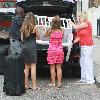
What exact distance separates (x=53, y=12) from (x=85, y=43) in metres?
1.64

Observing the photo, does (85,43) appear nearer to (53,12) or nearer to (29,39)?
(29,39)

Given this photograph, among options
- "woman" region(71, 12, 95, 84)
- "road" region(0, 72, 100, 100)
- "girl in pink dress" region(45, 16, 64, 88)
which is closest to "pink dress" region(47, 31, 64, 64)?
"girl in pink dress" region(45, 16, 64, 88)

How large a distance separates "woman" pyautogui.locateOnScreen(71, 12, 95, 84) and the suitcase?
6.26 ft

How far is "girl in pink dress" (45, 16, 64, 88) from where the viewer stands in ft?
35.4

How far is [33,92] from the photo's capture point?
1023cm

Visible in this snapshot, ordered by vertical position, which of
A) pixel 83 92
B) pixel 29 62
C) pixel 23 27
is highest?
pixel 23 27

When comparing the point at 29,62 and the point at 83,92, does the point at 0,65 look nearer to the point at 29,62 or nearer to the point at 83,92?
the point at 29,62

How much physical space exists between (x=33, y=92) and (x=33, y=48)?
1.00 m

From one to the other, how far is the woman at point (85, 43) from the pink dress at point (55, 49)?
0.54 meters

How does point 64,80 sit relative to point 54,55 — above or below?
below

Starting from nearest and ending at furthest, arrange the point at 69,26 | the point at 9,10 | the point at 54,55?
the point at 54,55, the point at 69,26, the point at 9,10

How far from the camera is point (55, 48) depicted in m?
10.8

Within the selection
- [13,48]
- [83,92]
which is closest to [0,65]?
[13,48]

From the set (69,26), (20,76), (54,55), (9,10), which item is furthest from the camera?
(9,10)
